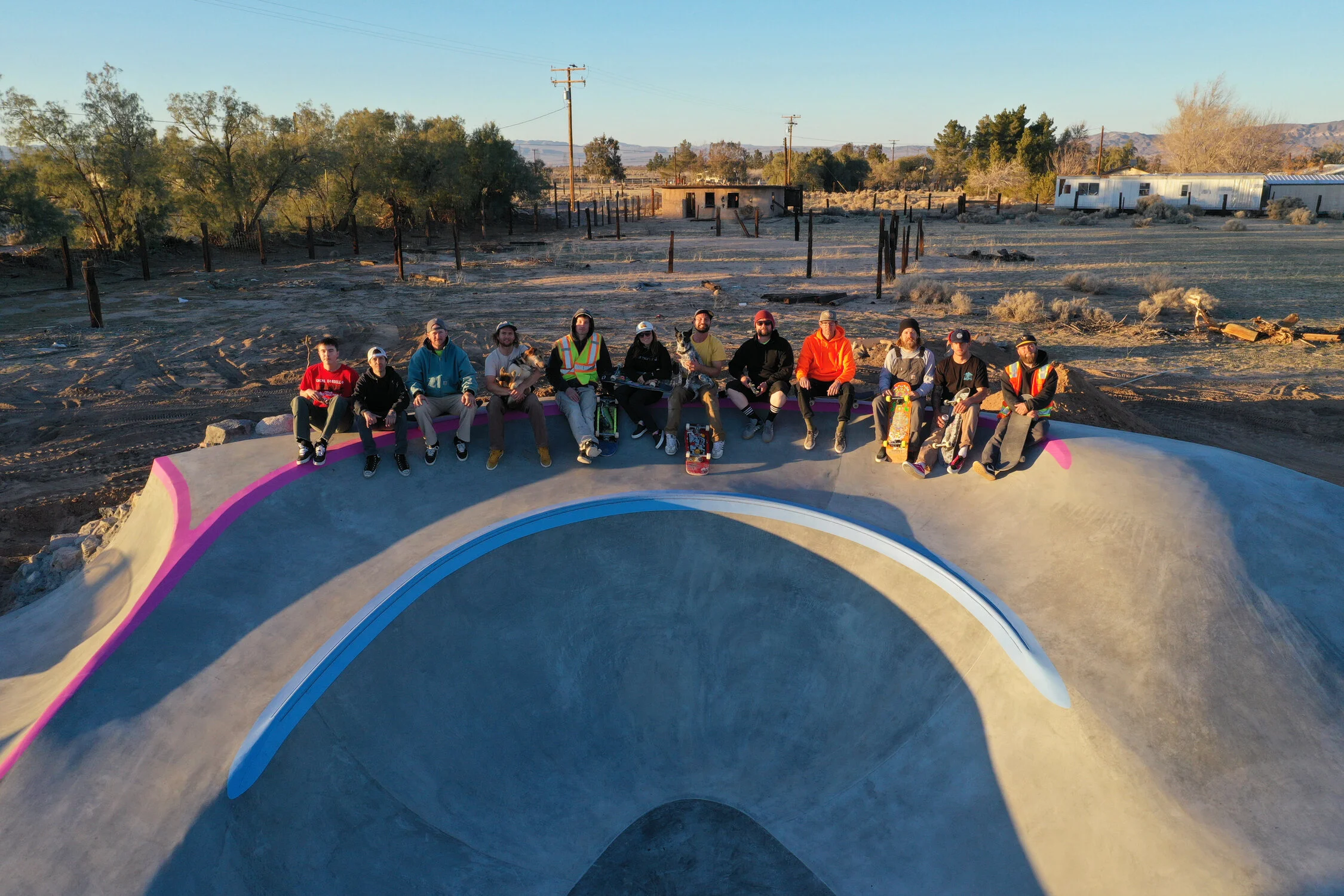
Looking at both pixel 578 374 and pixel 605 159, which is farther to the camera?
pixel 605 159

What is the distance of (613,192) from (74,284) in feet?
239

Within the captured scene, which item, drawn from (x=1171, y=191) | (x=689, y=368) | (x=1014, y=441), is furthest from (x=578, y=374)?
(x=1171, y=191)

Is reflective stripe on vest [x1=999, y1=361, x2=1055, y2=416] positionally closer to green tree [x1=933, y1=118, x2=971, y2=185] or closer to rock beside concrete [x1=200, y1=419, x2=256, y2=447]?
rock beside concrete [x1=200, y1=419, x2=256, y2=447]

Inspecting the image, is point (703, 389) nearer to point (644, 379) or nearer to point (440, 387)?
point (644, 379)

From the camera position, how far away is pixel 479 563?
633cm

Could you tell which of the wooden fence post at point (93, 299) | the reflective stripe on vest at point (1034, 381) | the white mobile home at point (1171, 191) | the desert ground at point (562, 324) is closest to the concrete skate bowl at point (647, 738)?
the reflective stripe on vest at point (1034, 381)

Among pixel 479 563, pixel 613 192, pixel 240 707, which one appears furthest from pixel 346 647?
pixel 613 192

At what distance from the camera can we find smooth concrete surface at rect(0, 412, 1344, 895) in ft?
13.8

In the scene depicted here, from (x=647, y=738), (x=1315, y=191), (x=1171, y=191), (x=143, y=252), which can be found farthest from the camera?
(x=1171, y=191)

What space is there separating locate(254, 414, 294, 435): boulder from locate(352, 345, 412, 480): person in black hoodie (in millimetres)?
2785

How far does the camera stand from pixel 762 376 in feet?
27.2

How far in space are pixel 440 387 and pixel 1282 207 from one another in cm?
5846

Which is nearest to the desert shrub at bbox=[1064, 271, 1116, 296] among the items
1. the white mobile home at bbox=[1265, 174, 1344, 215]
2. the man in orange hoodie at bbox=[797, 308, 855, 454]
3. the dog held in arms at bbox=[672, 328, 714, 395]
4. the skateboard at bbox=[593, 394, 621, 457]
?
the man in orange hoodie at bbox=[797, 308, 855, 454]

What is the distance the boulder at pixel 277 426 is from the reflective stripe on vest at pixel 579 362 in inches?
158
